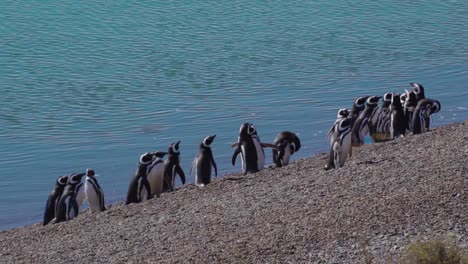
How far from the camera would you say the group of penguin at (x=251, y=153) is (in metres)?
12.9

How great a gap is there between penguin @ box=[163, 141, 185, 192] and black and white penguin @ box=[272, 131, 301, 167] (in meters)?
1.16

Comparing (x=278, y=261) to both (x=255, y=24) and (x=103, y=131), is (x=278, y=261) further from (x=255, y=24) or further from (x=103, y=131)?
(x=255, y=24)

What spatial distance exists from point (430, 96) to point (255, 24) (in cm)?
888

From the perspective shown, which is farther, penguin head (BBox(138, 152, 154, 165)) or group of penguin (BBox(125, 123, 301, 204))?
penguin head (BBox(138, 152, 154, 165))

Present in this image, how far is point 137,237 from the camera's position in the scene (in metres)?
9.86

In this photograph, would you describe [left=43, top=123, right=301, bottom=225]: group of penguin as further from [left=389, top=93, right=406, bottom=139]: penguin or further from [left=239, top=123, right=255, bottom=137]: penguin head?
[left=389, top=93, right=406, bottom=139]: penguin

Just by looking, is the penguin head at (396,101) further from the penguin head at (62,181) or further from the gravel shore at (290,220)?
the penguin head at (62,181)

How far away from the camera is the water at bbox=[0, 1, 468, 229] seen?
15734mm

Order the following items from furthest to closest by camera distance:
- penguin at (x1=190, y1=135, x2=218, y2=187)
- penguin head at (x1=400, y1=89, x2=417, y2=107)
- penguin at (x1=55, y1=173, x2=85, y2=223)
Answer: penguin head at (x1=400, y1=89, x2=417, y2=107)
penguin at (x1=190, y1=135, x2=218, y2=187)
penguin at (x1=55, y1=173, x2=85, y2=223)

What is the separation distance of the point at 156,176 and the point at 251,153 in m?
1.16

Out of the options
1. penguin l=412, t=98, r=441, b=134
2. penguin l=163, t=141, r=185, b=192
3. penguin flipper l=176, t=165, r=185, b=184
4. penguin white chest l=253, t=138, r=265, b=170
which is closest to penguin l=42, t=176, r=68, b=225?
penguin l=163, t=141, r=185, b=192

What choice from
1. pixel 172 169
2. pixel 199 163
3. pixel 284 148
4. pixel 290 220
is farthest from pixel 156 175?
pixel 290 220

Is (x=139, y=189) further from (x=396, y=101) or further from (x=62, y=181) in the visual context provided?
(x=396, y=101)

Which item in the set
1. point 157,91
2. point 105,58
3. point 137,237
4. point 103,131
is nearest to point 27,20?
point 105,58
